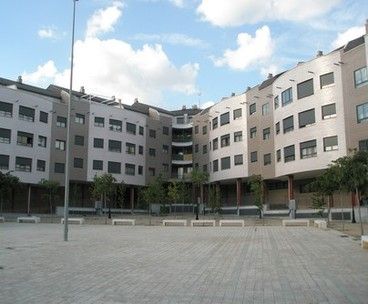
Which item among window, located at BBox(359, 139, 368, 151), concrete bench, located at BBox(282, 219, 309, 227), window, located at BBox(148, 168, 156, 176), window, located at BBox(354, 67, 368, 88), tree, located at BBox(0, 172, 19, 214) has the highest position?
window, located at BBox(354, 67, 368, 88)

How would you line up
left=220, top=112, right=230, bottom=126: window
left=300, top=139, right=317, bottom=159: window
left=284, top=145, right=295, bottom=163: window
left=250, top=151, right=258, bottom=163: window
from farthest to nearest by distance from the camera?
left=220, top=112, right=230, bottom=126: window → left=250, top=151, right=258, bottom=163: window → left=284, top=145, right=295, bottom=163: window → left=300, top=139, right=317, bottom=159: window

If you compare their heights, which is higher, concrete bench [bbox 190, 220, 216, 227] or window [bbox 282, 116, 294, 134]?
window [bbox 282, 116, 294, 134]

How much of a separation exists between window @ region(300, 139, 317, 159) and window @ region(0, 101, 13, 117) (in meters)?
32.0

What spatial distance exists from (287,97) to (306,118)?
14.5ft

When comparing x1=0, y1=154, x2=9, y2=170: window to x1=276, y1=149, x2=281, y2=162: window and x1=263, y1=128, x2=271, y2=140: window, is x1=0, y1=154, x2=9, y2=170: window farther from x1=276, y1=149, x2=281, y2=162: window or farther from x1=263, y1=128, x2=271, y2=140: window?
x1=276, y1=149, x2=281, y2=162: window

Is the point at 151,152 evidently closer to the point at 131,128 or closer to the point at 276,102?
the point at 131,128

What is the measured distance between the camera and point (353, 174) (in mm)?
29234

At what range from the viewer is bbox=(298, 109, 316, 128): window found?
158ft

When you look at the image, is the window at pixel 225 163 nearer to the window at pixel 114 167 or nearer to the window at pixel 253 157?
the window at pixel 253 157

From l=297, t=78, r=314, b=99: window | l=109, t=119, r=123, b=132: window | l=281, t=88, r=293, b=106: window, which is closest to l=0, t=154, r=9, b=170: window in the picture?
l=109, t=119, r=123, b=132: window

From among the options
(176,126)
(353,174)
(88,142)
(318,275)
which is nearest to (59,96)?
(88,142)

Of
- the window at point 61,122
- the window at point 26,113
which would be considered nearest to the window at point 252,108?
the window at point 61,122

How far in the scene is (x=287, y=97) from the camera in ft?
172

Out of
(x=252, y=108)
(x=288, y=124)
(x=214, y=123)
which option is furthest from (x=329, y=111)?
(x=214, y=123)
